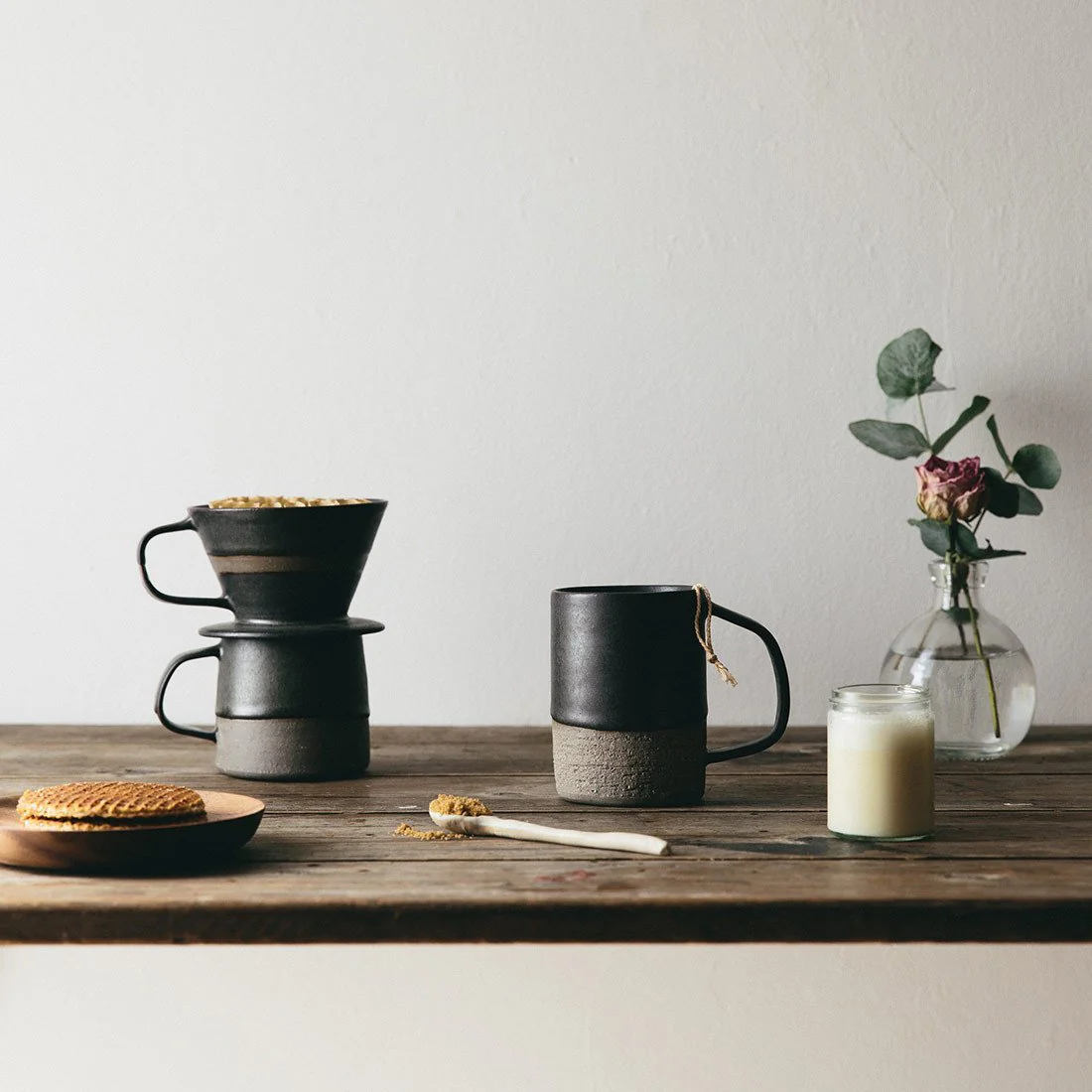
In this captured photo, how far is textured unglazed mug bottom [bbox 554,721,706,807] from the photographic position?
91 cm

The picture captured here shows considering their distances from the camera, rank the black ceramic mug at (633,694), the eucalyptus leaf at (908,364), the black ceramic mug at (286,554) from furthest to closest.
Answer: the eucalyptus leaf at (908,364), the black ceramic mug at (286,554), the black ceramic mug at (633,694)

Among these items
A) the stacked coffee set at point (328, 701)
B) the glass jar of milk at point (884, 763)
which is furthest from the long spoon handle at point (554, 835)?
the glass jar of milk at point (884, 763)

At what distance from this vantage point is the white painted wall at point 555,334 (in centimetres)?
129

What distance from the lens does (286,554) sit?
102 centimetres

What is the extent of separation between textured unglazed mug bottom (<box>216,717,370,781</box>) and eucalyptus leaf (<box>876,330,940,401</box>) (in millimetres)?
598

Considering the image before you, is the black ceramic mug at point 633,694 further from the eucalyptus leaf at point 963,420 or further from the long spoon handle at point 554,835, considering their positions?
the eucalyptus leaf at point 963,420

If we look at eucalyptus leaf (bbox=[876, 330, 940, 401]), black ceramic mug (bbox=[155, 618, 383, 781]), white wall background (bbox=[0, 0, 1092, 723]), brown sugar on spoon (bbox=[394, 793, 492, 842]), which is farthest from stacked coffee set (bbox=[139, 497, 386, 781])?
eucalyptus leaf (bbox=[876, 330, 940, 401])

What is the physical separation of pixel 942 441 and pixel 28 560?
0.92 m

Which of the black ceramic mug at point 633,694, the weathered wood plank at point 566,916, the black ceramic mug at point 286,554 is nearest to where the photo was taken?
the weathered wood plank at point 566,916

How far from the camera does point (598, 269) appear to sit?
1.31 metres

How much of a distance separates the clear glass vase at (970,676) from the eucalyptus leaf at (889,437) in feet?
0.44

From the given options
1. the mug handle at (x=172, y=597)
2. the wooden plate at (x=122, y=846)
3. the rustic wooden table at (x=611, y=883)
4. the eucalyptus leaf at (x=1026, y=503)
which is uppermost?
the eucalyptus leaf at (x=1026, y=503)

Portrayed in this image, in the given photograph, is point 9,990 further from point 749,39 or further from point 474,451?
point 749,39

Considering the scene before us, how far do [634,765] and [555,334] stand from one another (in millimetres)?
545
